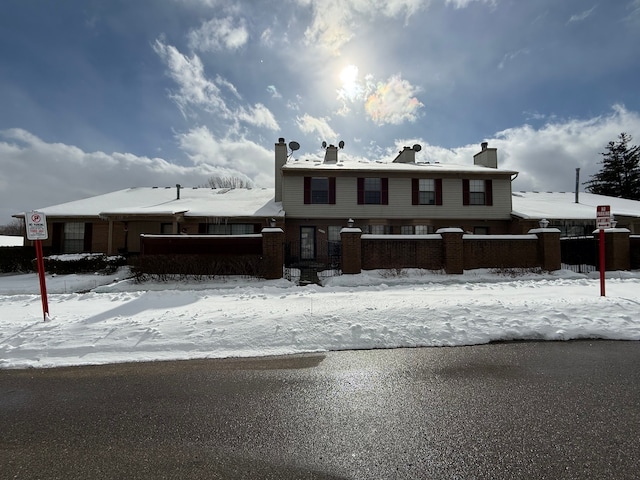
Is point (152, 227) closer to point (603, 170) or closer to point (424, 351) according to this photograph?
point (424, 351)

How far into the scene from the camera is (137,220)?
1798 cm

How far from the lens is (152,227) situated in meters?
19.5

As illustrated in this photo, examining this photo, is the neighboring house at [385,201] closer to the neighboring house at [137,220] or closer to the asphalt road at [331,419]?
the neighboring house at [137,220]

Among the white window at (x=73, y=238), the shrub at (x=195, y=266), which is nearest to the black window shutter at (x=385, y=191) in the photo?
the shrub at (x=195, y=266)

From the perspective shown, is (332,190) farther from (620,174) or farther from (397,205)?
(620,174)

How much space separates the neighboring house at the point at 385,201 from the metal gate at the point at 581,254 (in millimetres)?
4594

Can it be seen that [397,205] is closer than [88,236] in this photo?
No

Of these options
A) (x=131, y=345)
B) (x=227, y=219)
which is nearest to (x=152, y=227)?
(x=227, y=219)

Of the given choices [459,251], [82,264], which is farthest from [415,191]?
[82,264]

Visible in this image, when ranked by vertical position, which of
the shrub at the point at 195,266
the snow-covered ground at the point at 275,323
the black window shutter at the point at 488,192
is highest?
the black window shutter at the point at 488,192

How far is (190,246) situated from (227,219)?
5.49 meters

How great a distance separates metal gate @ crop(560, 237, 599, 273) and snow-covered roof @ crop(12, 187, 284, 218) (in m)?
14.5

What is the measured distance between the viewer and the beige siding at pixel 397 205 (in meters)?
19.3

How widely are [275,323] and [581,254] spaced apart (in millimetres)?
15723
